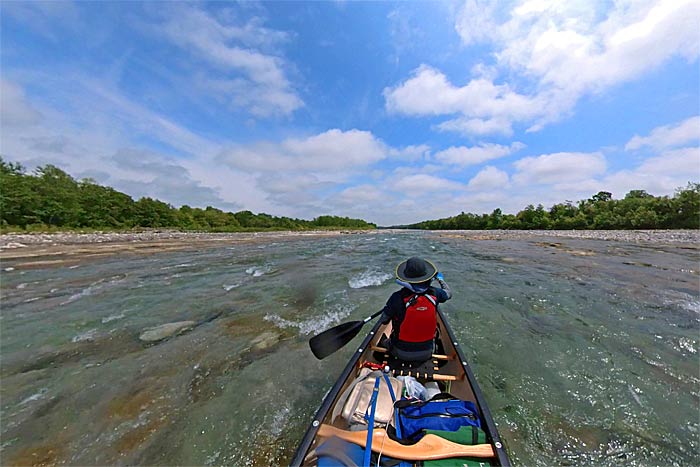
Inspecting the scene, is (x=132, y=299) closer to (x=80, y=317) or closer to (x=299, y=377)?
(x=80, y=317)

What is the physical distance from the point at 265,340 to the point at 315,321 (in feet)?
5.21

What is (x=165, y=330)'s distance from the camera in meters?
6.25

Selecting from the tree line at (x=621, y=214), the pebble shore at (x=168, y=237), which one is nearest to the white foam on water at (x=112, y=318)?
the pebble shore at (x=168, y=237)

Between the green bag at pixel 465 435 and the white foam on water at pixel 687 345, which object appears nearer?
the green bag at pixel 465 435

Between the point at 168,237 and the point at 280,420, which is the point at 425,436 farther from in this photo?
the point at 168,237

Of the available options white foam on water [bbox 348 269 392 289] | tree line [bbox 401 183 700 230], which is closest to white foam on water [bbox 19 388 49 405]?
white foam on water [bbox 348 269 392 289]

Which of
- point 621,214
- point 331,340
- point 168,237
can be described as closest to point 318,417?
point 331,340

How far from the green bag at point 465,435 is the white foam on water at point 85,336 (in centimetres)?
764

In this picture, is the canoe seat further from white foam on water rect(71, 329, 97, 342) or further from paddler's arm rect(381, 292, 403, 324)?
white foam on water rect(71, 329, 97, 342)

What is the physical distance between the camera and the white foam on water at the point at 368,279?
36.0 feet

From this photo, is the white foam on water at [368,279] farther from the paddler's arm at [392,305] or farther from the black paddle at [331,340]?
the paddler's arm at [392,305]

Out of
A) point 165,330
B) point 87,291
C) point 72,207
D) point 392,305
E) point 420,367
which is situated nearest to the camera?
point 392,305

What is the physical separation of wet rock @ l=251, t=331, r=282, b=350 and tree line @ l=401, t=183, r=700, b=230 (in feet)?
206

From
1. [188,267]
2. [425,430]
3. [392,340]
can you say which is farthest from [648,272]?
[188,267]
